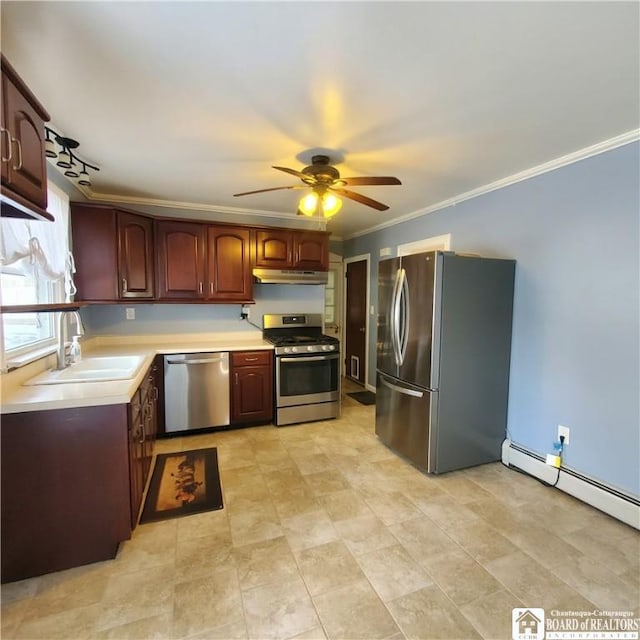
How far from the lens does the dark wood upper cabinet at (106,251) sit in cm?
304

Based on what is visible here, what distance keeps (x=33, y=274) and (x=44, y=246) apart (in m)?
0.22

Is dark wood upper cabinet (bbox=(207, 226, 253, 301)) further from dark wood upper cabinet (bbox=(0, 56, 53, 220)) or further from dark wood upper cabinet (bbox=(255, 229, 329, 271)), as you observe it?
dark wood upper cabinet (bbox=(0, 56, 53, 220))

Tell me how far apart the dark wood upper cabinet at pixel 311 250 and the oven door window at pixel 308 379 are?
1.11 metres

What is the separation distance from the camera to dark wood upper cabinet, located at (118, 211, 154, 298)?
10.5 feet

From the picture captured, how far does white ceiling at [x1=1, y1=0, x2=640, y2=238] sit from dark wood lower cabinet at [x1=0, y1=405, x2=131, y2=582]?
1649mm

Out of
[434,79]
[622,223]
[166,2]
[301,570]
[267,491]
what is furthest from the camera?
[267,491]

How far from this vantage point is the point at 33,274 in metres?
2.17

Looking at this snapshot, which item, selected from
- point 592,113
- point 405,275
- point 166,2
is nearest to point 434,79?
point 592,113

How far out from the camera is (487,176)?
9.46ft

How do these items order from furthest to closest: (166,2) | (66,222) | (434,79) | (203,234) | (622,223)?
(203,234)
(66,222)
(622,223)
(434,79)
(166,2)

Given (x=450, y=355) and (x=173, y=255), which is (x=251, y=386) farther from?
(x=450, y=355)

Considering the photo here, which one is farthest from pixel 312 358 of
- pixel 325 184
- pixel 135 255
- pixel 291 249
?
pixel 135 255

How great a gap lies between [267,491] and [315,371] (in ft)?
4.95

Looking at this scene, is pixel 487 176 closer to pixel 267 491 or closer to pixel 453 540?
pixel 453 540
